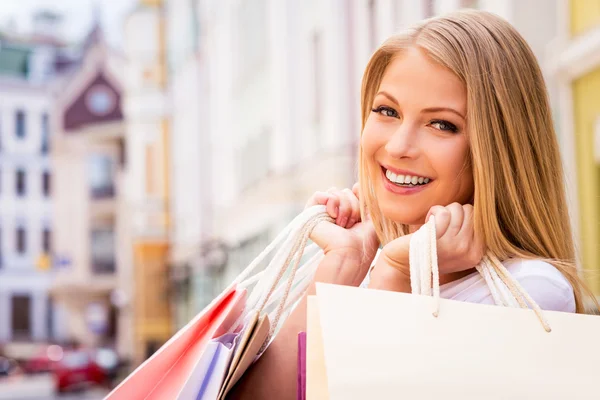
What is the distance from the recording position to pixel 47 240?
901 inches

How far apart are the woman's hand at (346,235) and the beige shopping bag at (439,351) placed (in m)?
0.22

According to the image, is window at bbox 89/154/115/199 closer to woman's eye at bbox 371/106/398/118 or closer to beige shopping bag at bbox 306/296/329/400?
woman's eye at bbox 371/106/398/118

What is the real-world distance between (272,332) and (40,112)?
2259cm

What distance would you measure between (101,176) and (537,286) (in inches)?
843

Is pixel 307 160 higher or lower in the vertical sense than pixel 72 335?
higher

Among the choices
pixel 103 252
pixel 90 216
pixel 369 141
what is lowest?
pixel 103 252

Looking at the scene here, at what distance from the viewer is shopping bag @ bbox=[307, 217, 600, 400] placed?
0.89m

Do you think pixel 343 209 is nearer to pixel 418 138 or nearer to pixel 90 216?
pixel 418 138

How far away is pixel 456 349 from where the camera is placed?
2.97 ft

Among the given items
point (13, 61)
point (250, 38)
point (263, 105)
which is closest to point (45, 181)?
point (13, 61)

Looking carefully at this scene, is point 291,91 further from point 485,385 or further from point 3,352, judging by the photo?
point 3,352

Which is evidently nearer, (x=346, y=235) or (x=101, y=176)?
(x=346, y=235)

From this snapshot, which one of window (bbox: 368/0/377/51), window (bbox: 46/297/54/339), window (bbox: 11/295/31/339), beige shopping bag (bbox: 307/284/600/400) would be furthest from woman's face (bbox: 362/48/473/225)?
window (bbox: 11/295/31/339)

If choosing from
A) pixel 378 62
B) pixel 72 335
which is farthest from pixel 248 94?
pixel 72 335
